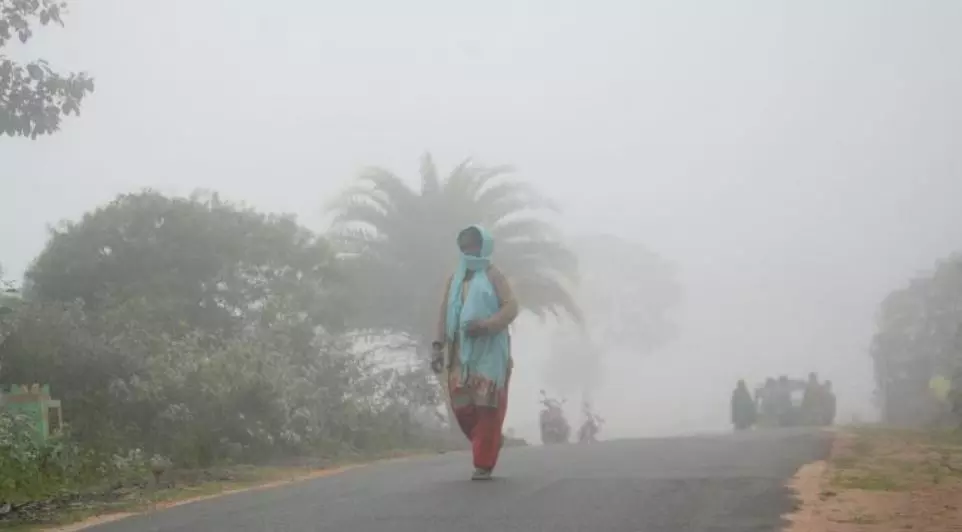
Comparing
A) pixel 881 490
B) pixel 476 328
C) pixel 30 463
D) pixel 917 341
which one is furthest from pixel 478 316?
pixel 917 341

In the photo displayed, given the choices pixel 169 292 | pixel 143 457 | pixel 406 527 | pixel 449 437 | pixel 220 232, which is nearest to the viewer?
pixel 406 527

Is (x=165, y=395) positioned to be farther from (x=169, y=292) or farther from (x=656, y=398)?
(x=656, y=398)

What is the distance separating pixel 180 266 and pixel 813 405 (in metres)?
14.1

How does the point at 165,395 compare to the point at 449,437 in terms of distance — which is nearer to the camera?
the point at 165,395

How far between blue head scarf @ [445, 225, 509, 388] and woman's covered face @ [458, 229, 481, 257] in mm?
29

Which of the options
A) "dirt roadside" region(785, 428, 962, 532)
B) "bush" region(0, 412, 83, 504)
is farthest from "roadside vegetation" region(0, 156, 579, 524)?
"dirt roadside" region(785, 428, 962, 532)

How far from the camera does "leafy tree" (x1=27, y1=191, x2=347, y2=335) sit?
57.6ft

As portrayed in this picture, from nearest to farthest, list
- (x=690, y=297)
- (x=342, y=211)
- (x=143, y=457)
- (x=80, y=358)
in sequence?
(x=143, y=457)
(x=80, y=358)
(x=342, y=211)
(x=690, y=297)

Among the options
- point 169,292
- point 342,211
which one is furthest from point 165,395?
point 342,211

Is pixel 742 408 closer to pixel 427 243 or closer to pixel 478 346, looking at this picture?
pixel 427 243

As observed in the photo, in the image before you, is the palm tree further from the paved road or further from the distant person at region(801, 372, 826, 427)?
the paved road

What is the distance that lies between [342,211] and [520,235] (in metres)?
4.24

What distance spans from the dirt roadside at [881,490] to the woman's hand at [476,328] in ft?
7.98

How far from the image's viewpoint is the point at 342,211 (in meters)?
27.2
